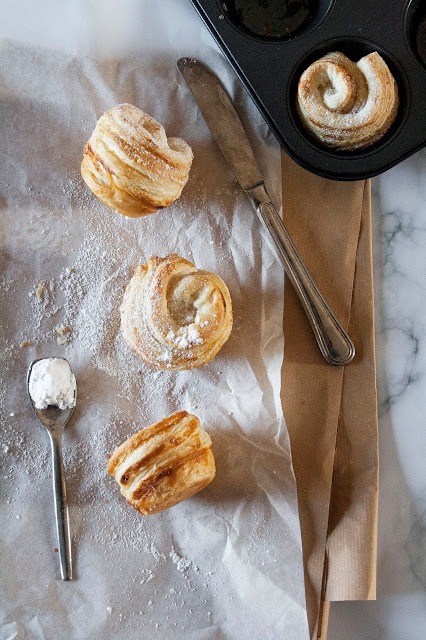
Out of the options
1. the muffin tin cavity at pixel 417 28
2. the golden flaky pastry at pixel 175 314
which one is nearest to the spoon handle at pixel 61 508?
the golden flaky pastry at pixel 175 314

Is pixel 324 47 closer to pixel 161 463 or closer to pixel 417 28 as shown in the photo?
pixel 417 28

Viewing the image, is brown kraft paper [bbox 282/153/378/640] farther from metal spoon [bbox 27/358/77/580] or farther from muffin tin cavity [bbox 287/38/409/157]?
metal spoon [bbox 27/358/77/580]

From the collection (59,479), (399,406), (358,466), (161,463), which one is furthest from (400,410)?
(59,479)

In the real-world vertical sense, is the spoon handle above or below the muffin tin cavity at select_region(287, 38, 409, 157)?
below

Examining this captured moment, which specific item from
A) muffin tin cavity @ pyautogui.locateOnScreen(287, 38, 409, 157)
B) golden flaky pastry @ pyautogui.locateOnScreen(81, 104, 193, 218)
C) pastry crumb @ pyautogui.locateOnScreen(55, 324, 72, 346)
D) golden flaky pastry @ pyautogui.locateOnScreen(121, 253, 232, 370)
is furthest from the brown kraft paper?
pastry crumb @ pyautogui.locateOnScreen(55, 324, 72, 346)

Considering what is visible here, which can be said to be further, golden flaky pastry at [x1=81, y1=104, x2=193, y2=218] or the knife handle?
the knife handle

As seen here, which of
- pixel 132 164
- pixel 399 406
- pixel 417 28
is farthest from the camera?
pixel 399 406
